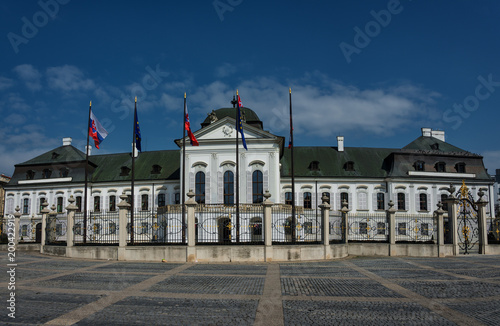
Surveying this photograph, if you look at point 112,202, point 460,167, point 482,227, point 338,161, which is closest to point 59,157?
point 112,202

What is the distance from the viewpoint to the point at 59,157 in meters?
48.5

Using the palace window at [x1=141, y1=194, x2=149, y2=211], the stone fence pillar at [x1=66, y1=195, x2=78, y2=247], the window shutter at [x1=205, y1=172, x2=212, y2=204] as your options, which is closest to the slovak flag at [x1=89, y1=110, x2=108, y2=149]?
the stone fence pillar at [x1=66, y1=195, x2=78, y2=247]

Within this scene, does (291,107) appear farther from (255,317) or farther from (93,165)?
(93,165)

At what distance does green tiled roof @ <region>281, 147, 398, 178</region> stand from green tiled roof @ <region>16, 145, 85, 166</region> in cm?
2422

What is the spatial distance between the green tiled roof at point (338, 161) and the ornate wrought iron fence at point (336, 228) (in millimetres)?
23403

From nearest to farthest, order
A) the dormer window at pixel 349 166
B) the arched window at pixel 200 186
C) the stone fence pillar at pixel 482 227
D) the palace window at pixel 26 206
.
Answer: the stone fence pillar at pixel 482 227, the arched window at pixel 200 186, the dormer window at pixel 349 166, the palace window at pixel 26 206

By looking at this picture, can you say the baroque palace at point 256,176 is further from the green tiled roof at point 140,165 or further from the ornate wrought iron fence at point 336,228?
the ornate wrought iron fence at point 336,228

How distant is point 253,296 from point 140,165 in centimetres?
4087

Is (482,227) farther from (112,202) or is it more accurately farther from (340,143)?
(112,202)

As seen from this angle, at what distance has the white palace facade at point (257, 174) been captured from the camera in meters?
36.8

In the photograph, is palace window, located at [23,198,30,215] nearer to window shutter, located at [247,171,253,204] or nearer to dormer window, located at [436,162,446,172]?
window shutter, located at [247,171,253,204]

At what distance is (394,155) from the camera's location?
144 ft

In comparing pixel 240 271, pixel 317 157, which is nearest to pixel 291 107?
pixel 240 271

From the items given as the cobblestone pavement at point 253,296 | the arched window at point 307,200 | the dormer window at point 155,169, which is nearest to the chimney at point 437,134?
the arched window at point 307,200
